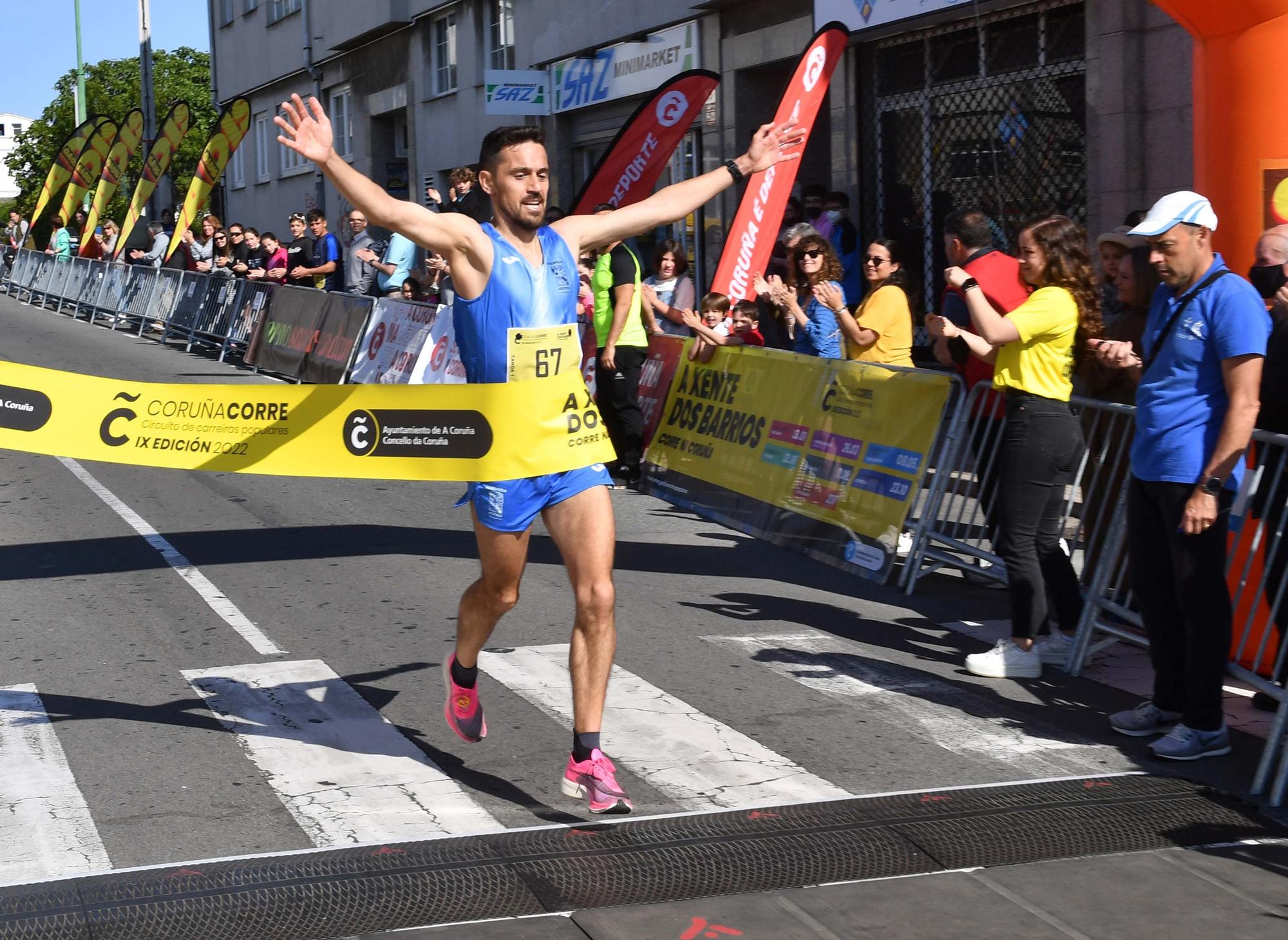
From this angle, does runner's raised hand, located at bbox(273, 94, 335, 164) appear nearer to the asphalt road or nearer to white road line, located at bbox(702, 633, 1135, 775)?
the asphalt road

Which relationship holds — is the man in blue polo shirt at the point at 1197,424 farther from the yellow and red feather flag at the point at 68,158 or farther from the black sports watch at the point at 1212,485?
the yellow and red feather flag at the point at 68,158

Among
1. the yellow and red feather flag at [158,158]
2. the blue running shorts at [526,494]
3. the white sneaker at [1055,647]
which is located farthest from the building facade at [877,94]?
the blue running shorts at [526,494]

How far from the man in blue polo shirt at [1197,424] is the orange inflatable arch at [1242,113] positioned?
178 centimetres

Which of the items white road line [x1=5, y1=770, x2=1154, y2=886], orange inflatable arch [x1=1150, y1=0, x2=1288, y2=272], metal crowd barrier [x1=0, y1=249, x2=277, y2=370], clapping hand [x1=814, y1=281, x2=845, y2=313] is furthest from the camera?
metal crowd barrier [x1=0, y1=249, x2=277, y2=370]

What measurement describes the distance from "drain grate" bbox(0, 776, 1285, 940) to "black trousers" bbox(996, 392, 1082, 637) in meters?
1.70

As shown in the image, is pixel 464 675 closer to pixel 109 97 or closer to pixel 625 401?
pixel 625 401

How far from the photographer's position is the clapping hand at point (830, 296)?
31.2 ft

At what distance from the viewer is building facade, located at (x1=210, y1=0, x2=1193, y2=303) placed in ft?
44.0

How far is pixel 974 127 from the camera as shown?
15.9 m

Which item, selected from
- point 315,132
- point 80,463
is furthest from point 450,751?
point 80,463

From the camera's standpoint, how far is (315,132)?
491cm

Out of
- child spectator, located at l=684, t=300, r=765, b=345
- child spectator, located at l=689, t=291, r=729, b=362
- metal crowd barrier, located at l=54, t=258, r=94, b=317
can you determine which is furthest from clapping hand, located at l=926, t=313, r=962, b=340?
metal crowd barrier, located at l=54, t=258, r=94, b=317

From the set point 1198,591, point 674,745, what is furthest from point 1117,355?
point 674,745

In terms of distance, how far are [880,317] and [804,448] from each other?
96 cm
